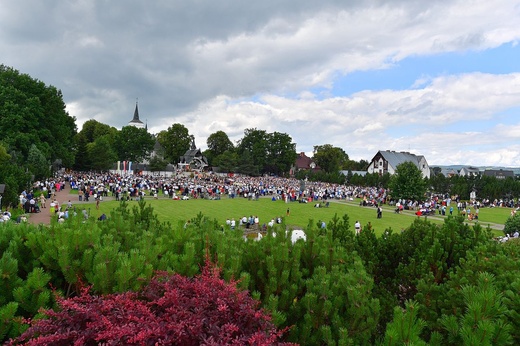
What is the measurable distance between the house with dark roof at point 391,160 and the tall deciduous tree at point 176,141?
52.9 metres

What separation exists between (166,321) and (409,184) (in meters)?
51.2

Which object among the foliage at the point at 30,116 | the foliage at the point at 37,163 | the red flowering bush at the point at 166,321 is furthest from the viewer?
the foliage at the point at 30,116

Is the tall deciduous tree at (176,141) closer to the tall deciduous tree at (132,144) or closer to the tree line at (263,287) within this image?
the tall deciduous tree at (132,144)

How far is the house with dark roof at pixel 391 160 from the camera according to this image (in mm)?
89312

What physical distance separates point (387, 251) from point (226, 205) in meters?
29.7

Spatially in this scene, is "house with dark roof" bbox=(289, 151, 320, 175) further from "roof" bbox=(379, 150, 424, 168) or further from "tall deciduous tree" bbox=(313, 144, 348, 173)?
"roof" bbox=(379, 150, 424, 168)

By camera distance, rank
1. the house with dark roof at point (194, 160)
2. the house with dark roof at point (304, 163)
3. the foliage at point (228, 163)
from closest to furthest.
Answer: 1. the foliage at point (228, 163)
2. the house with dark roof at point (194, 160)
3. the house with dark roof at point (304, 163)

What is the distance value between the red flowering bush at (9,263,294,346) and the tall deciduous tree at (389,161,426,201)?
50392 mm

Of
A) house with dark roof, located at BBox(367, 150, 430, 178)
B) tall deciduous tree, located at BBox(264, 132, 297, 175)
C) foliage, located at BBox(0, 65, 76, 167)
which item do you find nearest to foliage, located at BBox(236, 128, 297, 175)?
tall deciduous tree, located at BBox(264, 132, 297, 175)

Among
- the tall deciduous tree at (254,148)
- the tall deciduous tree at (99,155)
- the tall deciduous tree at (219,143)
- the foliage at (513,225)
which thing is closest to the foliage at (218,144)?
the tall deciduous tree at (219,143)

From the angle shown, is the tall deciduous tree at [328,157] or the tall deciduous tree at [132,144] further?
the tall deciduous tree at [328,157]

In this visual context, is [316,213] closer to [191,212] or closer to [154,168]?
[191,212]

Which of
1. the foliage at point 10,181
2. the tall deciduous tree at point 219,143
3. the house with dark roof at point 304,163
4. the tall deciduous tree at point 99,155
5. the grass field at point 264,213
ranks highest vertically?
the tall deciduous tree at point 219,143

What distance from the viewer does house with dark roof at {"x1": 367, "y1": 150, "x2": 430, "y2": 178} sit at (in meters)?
89.3
